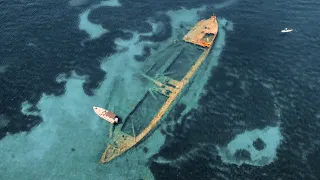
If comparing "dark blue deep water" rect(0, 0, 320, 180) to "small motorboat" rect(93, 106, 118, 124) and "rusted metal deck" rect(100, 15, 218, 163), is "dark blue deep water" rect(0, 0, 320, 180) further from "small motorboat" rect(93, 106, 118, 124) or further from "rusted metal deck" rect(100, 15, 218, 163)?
"small motorboat" rect(93, 106, 118, 124)

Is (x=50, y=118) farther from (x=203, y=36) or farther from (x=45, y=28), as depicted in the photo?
(x=203, y=36)

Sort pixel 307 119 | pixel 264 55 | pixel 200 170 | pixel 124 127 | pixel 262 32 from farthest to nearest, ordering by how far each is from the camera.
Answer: pixel 262 32 → pixel 264 55 → pixel 307 119 → pixel 124 127 → pixel 200 170

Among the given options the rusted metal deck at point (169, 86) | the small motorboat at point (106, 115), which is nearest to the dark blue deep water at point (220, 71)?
the rusted metal deck at point (169, 86)

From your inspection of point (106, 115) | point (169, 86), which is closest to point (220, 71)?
point (169, 86)

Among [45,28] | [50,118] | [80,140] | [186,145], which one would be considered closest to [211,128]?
[186,145]

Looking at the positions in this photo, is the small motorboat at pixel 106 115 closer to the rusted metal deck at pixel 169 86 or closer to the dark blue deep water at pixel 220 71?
the rusted metal deck at pixel 169 86

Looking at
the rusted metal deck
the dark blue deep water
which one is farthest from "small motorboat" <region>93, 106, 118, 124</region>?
the dark blue deep water
